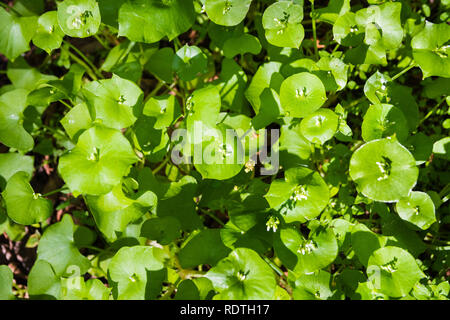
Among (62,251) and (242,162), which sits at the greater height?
(242,162)

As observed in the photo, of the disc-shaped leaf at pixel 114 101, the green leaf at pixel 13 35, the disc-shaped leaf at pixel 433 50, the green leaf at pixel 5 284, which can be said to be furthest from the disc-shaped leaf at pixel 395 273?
the green leaf at pixel 13 35

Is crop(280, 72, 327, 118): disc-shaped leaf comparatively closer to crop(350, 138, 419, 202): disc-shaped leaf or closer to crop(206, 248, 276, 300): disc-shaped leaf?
crop(350, 138, 419, 202): disc-shaped leaf

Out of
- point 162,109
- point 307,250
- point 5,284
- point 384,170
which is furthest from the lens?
point 5,284

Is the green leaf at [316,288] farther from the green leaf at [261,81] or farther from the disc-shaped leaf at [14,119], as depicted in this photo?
the disc-shaped leaf at [14,119]

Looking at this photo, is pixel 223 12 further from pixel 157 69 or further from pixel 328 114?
pixel 328 114

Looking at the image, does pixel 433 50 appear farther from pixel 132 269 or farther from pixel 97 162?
pixel 132 269

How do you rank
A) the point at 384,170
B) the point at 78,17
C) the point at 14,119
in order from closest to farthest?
1. the point at 384,170
2. the point at 78,17
3. the point at 14,119

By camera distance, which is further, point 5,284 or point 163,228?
point 5,284

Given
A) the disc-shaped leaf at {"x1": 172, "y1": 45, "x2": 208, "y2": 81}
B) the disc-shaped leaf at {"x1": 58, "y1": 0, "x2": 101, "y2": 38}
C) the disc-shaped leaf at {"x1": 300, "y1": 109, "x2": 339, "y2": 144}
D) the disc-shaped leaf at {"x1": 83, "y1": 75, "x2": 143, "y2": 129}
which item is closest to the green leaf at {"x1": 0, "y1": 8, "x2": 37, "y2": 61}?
the disc-shaped leaf at {"x1": 58, "y1": 0, "x2": 101, "y2": 38}

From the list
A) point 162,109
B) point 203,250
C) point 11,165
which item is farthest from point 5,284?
point 162,109
